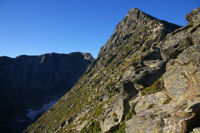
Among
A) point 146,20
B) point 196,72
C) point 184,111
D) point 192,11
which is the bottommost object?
point 184,111

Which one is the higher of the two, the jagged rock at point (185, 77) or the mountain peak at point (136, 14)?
the mountain peak at point (136, 14)

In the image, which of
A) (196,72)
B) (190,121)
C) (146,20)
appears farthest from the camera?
(146,20)

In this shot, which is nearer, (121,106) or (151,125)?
(151,125)

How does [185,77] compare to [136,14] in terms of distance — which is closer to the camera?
[185,77]

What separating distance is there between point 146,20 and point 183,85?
339 ft

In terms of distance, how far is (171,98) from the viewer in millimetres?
16859

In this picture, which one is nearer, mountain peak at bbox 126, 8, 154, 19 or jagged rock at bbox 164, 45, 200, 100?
jagged rock at bbox 164, 45, 200, 100

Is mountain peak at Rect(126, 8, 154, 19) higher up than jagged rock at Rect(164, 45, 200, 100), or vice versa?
mountain peak at Rect(126, 8, 154, 19)

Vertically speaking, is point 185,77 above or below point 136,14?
below

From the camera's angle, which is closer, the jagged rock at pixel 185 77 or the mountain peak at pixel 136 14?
the jagged rock at pixel 185 77

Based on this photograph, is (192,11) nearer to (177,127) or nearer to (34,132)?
(177,127)

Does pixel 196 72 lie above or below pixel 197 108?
above

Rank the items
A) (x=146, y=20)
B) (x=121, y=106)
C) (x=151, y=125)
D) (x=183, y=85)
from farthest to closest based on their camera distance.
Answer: (x=146, y=20)
(x=121, y=106)
(x=183, y=85)
(x=151, y=125)

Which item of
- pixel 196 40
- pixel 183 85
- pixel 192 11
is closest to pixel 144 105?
pixel 183 85
